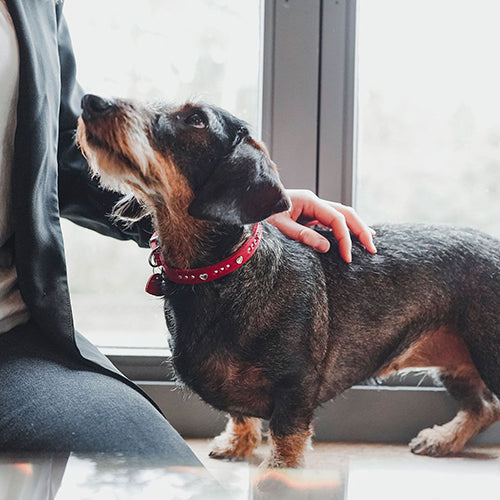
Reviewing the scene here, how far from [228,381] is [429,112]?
0.99 metres

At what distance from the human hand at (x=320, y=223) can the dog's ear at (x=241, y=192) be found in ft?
0.62

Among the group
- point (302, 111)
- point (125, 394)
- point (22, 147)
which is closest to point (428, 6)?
point (302, 111)

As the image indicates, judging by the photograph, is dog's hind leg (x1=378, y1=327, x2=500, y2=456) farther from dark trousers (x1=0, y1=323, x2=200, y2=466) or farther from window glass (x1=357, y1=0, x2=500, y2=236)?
dark trousers (x1=0, y1=323, x2=200, y2=466)

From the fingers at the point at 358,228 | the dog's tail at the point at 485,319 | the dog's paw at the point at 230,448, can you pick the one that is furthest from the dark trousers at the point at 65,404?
the dog's tail at the point at 485,319

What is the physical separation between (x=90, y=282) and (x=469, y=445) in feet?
3.62

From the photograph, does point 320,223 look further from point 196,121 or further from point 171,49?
point 171,49

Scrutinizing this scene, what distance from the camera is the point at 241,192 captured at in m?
1.01

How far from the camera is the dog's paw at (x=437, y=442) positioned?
1.50 m

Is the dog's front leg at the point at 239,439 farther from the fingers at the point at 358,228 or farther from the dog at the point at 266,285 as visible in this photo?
the fingers at the point at 358,228

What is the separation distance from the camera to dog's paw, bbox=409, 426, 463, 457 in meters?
1.50

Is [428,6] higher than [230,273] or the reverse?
higher

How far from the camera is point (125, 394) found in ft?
3.26

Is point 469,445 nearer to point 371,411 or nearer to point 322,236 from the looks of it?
point 371,411

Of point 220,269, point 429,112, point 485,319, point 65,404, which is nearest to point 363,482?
point 65,404
